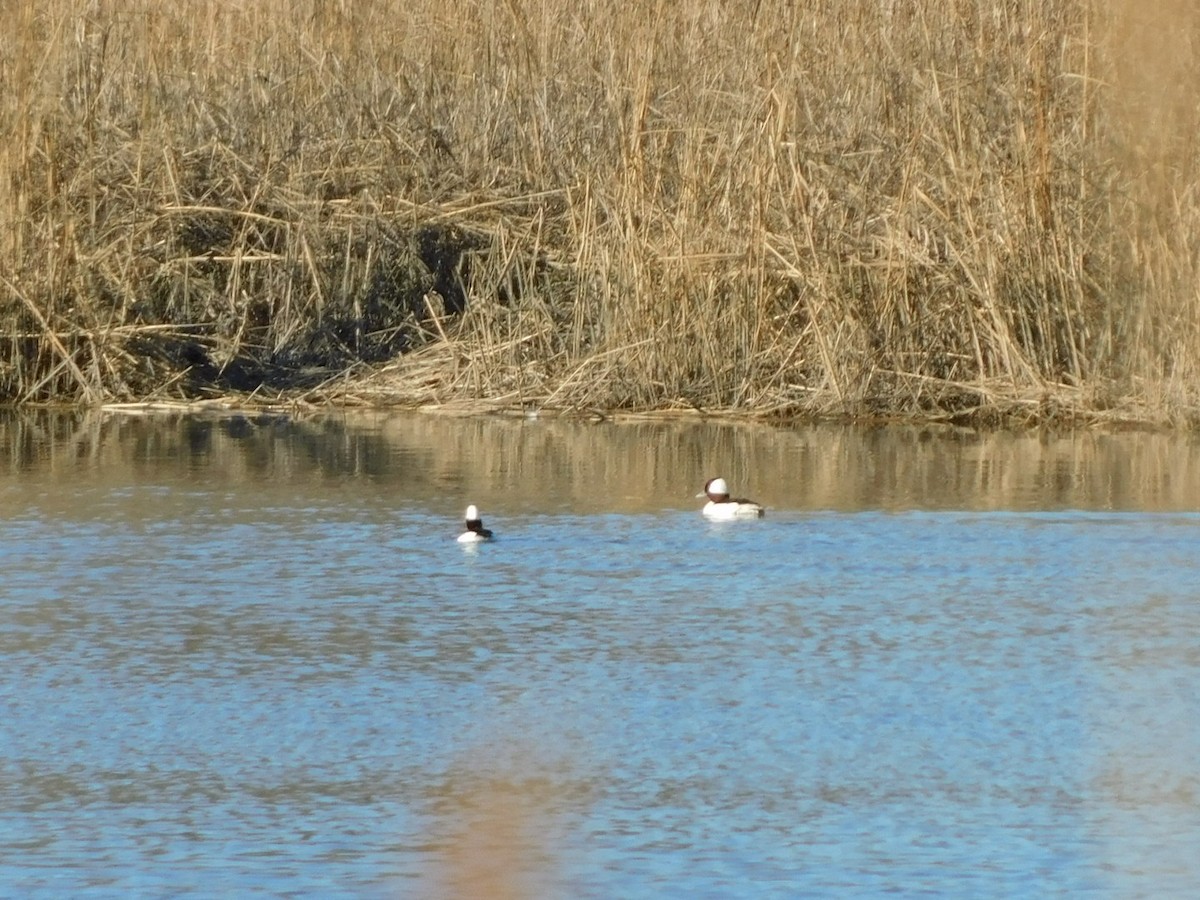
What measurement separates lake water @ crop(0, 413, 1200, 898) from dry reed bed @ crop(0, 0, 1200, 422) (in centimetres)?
137

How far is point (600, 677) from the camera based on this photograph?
20.3 ft

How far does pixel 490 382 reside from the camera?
1272cm

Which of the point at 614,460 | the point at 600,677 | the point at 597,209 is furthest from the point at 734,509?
the point at 597,209

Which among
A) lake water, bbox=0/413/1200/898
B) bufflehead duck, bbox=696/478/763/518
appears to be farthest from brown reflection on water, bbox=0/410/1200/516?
bufflehead duck, bbox=696/478/763/518

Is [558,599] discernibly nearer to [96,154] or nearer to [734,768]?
[734,768]

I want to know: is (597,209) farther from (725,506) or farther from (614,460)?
(725,506)

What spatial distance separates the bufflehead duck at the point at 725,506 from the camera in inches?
339

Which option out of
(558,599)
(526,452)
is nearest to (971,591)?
(558,599)

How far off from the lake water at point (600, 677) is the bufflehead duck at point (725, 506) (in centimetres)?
6

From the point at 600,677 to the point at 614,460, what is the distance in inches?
173

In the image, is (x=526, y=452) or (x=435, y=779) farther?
(x=526, y=452)

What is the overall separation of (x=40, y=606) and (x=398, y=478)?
302cm

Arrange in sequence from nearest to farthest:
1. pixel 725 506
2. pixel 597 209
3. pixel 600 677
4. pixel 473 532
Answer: pixel 600 677 → pixel 473 532 → pixel 725 506 → pixel 597 209

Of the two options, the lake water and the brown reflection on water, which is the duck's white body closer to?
the lake water
